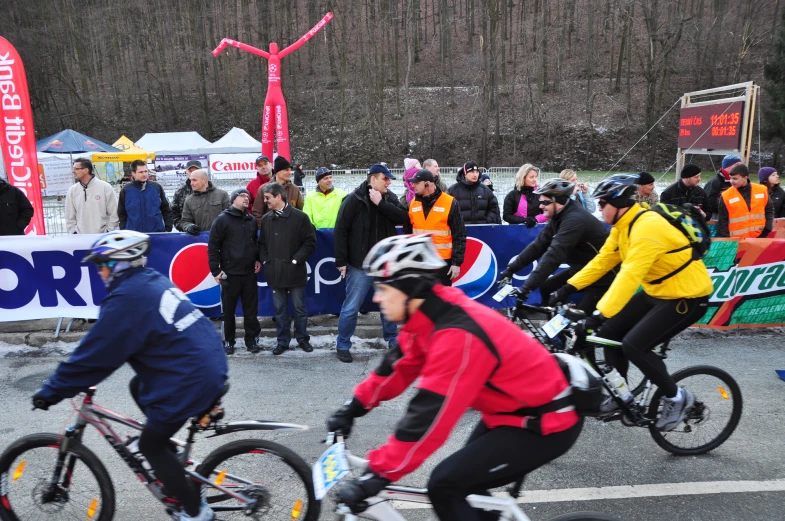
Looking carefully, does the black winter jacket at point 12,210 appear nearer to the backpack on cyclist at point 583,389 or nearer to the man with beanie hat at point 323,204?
the man with beanie hat at point 323,204

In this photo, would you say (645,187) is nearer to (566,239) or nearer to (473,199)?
(473,199)

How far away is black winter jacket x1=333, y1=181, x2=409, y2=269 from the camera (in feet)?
24.0

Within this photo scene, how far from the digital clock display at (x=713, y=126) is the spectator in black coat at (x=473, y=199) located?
8079mm

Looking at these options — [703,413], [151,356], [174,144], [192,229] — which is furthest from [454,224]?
[174,144]

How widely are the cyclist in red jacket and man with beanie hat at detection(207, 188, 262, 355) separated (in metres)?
4.84

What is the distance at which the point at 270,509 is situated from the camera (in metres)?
3.54

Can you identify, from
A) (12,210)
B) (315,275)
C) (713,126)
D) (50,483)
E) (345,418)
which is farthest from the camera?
(713,126)

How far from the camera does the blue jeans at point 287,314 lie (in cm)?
747

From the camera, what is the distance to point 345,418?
2934 millimetres

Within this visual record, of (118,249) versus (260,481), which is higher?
(118,249)

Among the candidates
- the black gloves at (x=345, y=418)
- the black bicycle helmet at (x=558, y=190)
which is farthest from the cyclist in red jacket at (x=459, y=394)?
the black bicycle helmet at (x=558, y=190)

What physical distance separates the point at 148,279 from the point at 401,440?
1726mm

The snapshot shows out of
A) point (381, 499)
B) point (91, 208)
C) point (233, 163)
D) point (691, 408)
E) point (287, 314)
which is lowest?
point (287, 314)

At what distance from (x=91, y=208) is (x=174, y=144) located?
2381 centimetres
